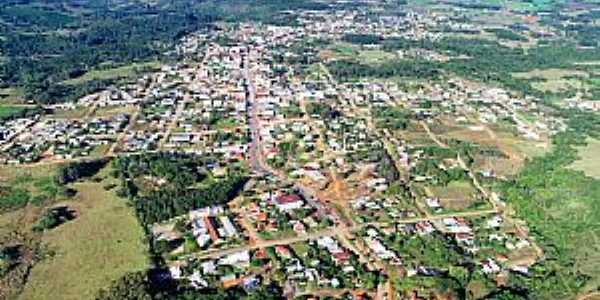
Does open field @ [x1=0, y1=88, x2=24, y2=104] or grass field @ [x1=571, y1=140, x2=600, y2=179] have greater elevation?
open field @ [x1=0, y1=88, x2=24, y2=104]

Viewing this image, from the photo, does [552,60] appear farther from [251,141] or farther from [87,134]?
[87,134]

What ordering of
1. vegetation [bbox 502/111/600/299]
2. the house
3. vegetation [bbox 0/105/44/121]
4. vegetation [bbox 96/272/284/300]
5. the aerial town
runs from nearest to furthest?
vegetation [bbox 96/272/284/300] < vegetation [bbox 502/111/600/299] < the aerial town < the house < vegetation [bbox 0/105/44/121]

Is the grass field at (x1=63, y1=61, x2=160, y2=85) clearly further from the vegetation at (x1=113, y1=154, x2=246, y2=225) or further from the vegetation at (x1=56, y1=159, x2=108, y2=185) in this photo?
the vegetation at (x1=113, y1=154, x2=246, y2=225)

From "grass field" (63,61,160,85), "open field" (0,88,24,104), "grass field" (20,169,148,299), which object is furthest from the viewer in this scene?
"grass field" (63,61,160,85)

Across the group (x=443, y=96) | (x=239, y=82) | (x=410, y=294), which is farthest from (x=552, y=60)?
(x=410, y=294)

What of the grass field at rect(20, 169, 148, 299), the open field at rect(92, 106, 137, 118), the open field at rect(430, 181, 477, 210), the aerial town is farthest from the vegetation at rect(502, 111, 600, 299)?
the open field at rect(92, 106, 137, 118)

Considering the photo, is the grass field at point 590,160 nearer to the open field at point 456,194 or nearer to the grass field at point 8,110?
the open field at point 456,194

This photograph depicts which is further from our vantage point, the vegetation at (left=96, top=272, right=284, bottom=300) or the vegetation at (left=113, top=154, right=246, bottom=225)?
the vegetation at (left=113, top=154, right=246, bottom=225)
